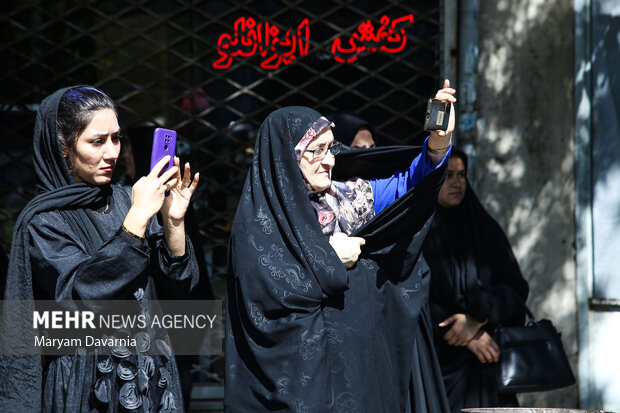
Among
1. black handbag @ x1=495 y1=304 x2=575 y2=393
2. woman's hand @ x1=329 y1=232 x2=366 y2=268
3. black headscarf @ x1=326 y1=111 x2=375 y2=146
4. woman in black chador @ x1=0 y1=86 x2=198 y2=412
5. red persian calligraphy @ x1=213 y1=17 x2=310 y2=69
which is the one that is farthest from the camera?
red persian calligraphy @ x1=213 y1=17 x2=310 y2=69

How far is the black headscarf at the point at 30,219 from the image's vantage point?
2430mm

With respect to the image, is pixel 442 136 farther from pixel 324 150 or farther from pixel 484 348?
pixel 484 348

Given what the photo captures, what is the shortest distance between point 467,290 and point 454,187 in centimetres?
47

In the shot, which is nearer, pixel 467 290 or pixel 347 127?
pixel 467 290

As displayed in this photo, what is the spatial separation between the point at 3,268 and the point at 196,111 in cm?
165

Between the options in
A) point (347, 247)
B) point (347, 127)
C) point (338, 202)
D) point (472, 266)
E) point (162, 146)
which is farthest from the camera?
point (347, 127)

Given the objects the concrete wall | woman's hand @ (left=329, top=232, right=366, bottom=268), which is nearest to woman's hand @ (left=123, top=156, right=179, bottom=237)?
woman's hand @ (left=329, top=232, right=366, bottom=268)

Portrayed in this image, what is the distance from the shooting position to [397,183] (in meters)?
2.93

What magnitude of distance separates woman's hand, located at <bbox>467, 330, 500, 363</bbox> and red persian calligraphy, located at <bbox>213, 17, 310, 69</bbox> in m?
1.95

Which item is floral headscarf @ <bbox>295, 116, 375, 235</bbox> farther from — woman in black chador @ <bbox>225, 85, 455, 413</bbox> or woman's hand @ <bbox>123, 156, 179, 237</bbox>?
woman's hand @ <bbox>123, 156, 179, 237</bbox>

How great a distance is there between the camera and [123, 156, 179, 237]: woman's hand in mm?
2424

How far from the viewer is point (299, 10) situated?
458 centimetres

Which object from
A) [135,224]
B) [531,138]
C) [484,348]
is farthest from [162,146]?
[531,138]

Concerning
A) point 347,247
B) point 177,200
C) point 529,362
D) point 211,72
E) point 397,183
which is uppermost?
point 211,72
